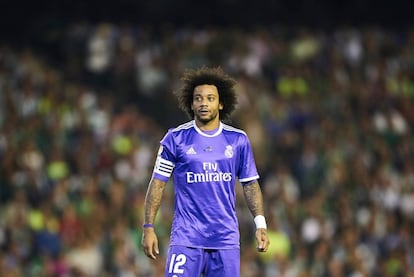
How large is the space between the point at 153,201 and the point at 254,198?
88 centimetres

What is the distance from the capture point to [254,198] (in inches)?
387

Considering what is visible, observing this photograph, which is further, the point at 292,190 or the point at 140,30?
the point at 140,30

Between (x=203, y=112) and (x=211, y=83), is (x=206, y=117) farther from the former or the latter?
(x=211, y=83)

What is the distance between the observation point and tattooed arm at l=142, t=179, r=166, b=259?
30.7 ft

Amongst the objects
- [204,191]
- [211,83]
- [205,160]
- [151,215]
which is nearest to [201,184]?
[204,191]

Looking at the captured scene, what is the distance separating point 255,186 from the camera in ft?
32.3

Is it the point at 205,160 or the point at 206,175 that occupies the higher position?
the point at 205,160

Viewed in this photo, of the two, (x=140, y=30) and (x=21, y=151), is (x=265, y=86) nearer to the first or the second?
(x=140, y=30)

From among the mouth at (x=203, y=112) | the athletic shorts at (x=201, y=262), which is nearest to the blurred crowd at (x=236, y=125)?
the athletic shorts at (x=201, y=262)

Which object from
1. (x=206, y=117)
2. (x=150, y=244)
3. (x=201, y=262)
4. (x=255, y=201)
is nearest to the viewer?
(x=150, y=244)

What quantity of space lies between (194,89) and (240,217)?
8.03 meters

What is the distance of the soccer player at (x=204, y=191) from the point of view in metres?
9.53

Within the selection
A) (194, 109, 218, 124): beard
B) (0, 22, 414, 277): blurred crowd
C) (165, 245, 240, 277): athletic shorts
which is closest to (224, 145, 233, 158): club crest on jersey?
(194, 109, 218, 124): beard

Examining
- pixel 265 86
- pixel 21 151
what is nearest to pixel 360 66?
pixel 265 86
